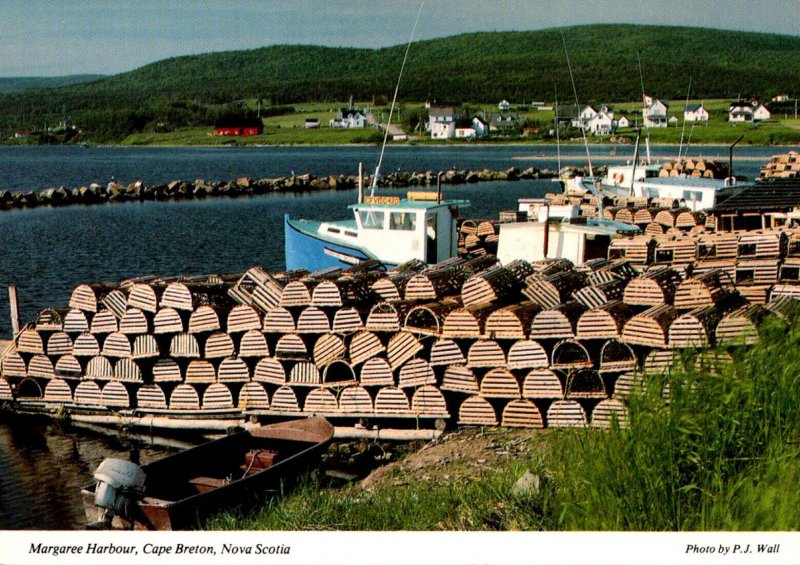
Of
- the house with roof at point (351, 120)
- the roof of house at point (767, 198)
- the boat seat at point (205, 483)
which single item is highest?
the house with roof at point (351, 120)

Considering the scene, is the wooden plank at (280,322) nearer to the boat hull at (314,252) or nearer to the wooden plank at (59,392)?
the wooden plank at (59,392)

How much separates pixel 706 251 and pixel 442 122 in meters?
131

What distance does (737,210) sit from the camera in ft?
70.8

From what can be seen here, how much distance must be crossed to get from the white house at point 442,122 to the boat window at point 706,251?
12994 centimetres

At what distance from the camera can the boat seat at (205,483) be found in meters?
12.4

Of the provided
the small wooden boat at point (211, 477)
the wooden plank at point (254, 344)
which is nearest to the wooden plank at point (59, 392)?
the wooden plank at point (254, 344)

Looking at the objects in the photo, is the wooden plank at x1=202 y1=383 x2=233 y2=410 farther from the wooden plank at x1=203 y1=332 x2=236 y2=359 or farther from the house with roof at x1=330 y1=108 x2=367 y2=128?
the house with roof at x1=330 y1=108 x2=367 y2=128

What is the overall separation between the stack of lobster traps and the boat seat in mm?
2987

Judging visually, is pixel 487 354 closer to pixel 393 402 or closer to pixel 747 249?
pixel 393 402

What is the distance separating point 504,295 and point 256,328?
3.85 meters

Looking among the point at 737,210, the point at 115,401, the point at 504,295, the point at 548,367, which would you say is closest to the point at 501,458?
the point at 548,367

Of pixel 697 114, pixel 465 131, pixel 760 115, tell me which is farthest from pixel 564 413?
pixel 465 131

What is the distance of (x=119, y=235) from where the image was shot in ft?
147

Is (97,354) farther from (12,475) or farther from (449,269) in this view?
(449,269)
